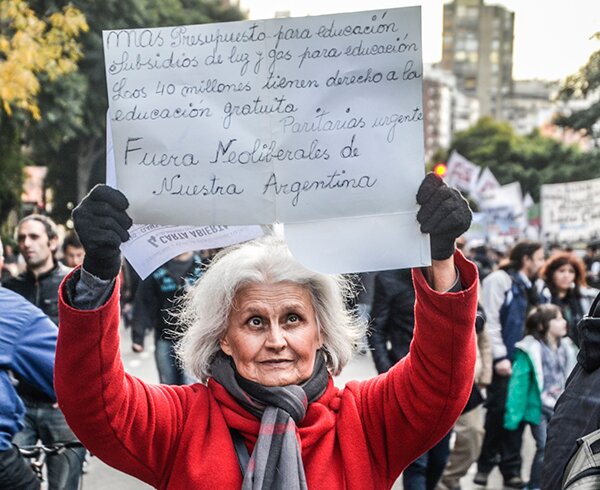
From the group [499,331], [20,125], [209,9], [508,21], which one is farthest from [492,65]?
[499,331]

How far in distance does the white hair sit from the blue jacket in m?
1.30

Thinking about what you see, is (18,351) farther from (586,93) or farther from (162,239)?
(586,93)

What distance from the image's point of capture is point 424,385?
8.51ft

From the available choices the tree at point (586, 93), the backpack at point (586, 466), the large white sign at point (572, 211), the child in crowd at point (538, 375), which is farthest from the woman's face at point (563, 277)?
the large white sign at point (572, 211)

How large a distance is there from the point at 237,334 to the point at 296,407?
28cm

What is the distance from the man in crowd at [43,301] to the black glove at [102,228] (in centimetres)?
270

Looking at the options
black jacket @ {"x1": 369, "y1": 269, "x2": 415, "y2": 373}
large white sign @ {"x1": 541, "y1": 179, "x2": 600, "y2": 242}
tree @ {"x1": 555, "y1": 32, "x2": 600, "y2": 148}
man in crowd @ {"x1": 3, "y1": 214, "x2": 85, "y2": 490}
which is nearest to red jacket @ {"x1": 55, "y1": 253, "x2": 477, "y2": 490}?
man in crowd @ {"x1": 3, "y1": 214, "x2": 85, "y2": 490}

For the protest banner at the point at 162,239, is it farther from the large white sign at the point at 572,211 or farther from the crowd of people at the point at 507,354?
the large white sign at the point at 572,211

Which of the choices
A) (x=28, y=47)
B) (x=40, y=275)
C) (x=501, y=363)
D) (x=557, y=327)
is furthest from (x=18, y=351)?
(x=28, y=47)

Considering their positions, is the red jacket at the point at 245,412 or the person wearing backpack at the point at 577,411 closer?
the person wearing backpack at the point at 577,411

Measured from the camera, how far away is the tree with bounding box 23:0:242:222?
2275cm

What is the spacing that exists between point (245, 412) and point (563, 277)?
635 cm

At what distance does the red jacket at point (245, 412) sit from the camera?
246cm

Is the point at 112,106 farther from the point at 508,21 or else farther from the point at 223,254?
the point at 508,21
